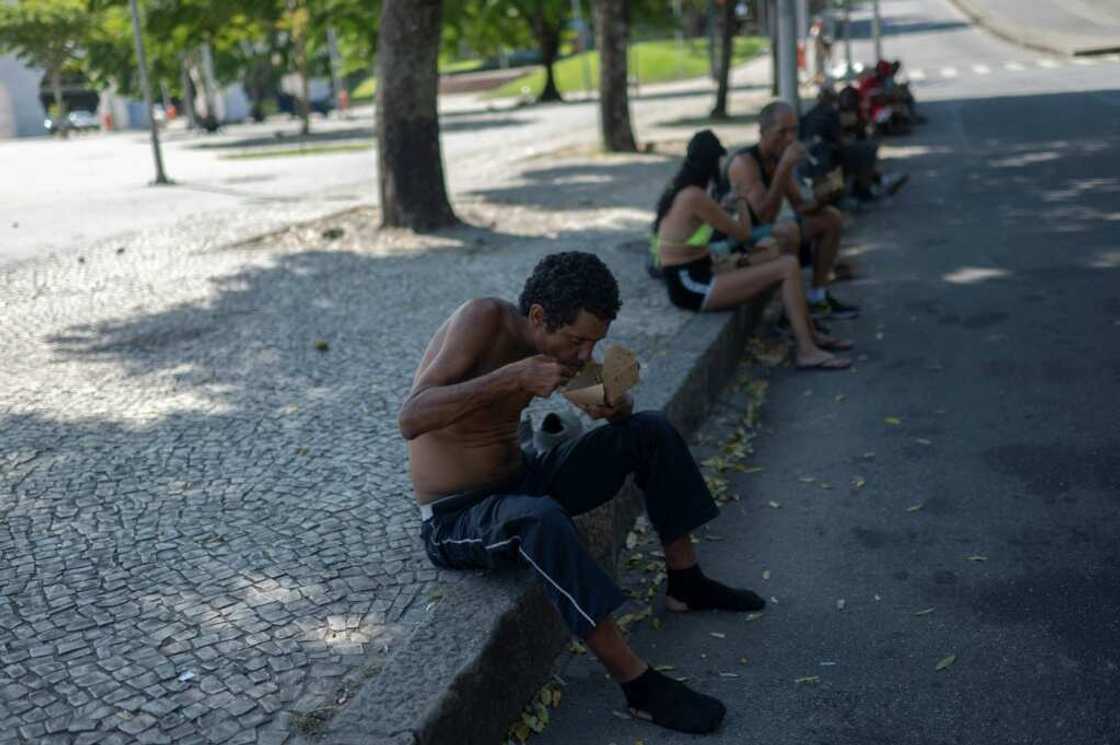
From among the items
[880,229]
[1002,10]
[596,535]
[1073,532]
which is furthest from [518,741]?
[1002,10]

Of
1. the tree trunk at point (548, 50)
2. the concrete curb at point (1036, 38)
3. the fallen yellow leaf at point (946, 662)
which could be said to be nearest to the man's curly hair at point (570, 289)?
the fallen yellow leaf at point (946, 662)

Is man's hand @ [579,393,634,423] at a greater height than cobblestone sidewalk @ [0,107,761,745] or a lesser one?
greater

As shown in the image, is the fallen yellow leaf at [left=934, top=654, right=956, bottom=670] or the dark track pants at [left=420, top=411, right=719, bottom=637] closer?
the dark track pants at [left=420, top=411, right=719, bottom=637]

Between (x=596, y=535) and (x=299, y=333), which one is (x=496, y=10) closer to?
(x=299, y=333)

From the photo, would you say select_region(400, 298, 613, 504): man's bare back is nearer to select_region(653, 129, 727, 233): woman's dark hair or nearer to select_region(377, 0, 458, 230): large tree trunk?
select_region(653, 129, 727, 233): woman's dark hair

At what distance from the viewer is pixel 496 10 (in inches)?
1492

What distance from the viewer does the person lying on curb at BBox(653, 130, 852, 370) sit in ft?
23.2

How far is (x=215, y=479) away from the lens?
16.5 ft

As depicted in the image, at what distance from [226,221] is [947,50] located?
3489 cm

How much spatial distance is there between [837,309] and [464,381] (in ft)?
16.9

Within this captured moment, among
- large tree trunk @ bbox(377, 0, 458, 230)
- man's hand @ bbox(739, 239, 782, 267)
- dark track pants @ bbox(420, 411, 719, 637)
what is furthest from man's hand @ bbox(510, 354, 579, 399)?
large tree trunk @ bbox(377, 0, 458, 230)

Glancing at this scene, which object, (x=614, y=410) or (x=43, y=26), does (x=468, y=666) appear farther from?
(x=43, y=26)

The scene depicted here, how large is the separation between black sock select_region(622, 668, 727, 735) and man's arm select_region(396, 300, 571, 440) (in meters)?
0.89

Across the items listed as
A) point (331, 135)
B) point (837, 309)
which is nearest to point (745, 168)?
point (837, 309)
